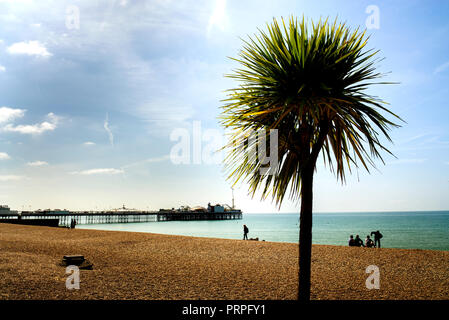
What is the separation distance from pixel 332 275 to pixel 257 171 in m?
6.44

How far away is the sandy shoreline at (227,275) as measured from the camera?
23.9ft

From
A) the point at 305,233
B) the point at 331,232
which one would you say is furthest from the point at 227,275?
the point at 331,232

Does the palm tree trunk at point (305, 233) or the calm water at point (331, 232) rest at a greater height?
the palm tree trunk at point (305, 233)

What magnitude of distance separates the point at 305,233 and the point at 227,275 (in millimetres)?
5393

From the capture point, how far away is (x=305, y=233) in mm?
5184

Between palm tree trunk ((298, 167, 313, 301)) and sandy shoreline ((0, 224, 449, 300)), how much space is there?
213cm

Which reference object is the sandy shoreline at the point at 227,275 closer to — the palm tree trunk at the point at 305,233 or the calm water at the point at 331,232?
the palm tree trunk at the point at 305,233

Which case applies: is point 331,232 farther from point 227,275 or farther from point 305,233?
point 305,233

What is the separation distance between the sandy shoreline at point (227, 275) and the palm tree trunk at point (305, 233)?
213 centimetres

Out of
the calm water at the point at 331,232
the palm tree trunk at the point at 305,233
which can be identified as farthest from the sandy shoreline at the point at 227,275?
the calm water at the point at 331,232

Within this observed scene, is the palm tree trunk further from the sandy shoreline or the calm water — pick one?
the calm water

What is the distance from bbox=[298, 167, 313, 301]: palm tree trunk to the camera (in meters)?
5.20

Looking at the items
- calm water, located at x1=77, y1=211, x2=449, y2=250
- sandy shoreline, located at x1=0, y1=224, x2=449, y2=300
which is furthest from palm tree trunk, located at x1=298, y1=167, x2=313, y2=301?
calm water, located at x1=77, y1=211, x2=449, y2=250

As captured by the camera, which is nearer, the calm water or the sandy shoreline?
the sandy shoreline
